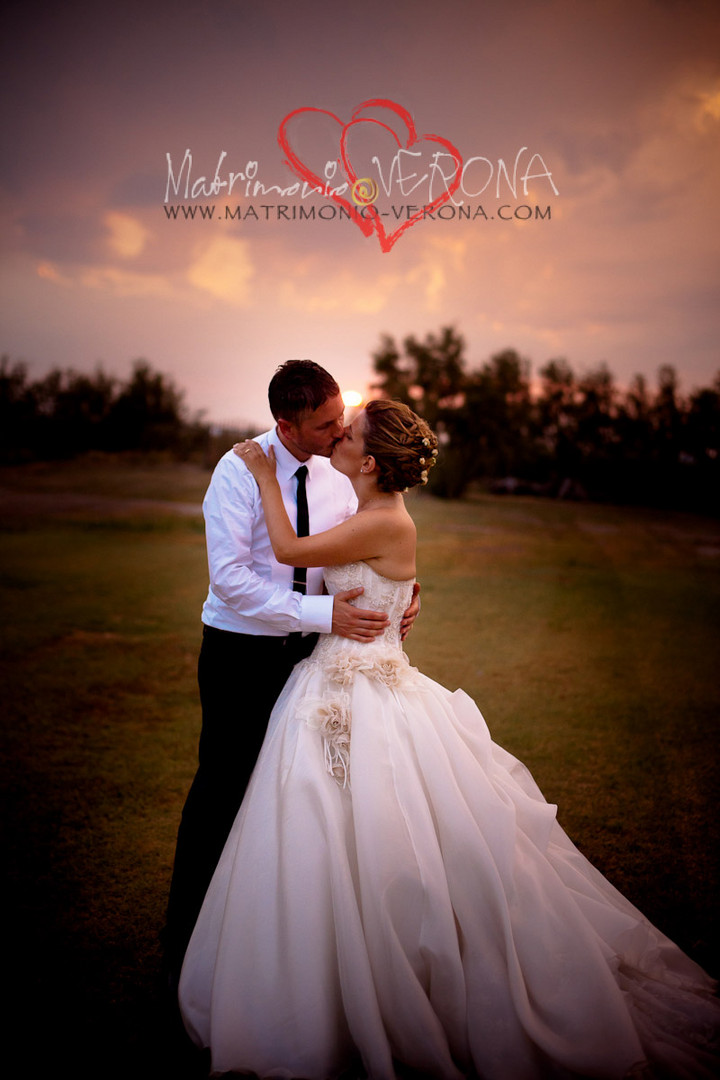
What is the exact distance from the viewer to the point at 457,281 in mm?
8766

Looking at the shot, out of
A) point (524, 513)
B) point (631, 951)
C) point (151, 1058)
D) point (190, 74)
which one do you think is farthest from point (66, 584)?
→ point (524, 513)

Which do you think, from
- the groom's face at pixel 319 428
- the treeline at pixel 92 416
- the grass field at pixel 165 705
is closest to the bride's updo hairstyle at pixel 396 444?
the groom's face at pixel 319 428

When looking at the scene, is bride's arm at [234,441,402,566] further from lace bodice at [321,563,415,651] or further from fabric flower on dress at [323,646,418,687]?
fabric flower on dress at [323,646,418,687]

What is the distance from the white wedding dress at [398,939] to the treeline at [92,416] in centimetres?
764

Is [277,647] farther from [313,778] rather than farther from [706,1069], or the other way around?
[706,1069]

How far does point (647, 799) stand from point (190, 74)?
7112 mm

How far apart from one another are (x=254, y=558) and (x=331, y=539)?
1.37 ft

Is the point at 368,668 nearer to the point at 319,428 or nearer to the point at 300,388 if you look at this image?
the point at 319,428

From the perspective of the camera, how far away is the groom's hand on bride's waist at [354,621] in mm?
2314

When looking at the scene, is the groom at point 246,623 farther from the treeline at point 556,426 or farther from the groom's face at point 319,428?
the treeline at point 556,426

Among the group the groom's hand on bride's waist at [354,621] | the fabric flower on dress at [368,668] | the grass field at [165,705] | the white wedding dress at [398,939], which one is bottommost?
the grass field at [165,705]

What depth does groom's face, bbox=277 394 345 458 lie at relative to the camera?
7.79 ft

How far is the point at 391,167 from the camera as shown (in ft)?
16.1

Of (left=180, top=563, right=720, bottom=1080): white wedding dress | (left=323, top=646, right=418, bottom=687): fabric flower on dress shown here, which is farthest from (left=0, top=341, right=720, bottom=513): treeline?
(left=180, top=563, right=720, bottom=1080): white wedding dress
